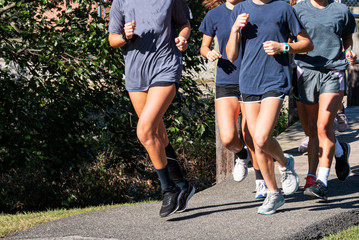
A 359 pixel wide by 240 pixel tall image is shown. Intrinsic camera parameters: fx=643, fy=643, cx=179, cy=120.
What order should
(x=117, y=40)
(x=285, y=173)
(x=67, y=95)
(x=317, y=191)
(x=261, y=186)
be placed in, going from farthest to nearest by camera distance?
1. (x=67, y=95)
2. (x=261, y=186)
3. (x=317, y=191)
4. (x=285, y=173)
5. (x=117, y=40)

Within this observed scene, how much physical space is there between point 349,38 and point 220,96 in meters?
1.28

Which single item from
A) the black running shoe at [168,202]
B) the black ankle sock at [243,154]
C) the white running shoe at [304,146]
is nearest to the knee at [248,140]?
the black ankle sock at [243,154]

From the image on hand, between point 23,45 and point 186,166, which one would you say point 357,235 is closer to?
point 23,45

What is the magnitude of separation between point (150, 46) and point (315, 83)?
1602 mm

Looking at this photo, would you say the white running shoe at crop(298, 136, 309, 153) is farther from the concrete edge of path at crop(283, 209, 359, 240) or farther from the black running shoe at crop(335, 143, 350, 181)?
the concrete edge of path at crop(283, 209, 359, 240)

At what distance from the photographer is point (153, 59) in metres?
4.98

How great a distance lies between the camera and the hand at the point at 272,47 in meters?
4.82

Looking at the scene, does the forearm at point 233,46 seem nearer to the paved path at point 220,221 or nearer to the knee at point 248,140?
the knee at point 248,140

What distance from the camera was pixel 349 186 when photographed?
6414 mm

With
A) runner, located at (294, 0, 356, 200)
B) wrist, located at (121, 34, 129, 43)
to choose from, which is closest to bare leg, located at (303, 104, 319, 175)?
runner, located at (294, 0, 356, 200)

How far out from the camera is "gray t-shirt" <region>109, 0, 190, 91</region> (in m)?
4.96

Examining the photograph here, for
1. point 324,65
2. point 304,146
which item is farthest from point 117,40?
point 304,146

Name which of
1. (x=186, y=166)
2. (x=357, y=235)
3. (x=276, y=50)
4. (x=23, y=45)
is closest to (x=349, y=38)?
(x=276, y=50)

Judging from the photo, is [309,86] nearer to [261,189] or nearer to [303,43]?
[303,43]
